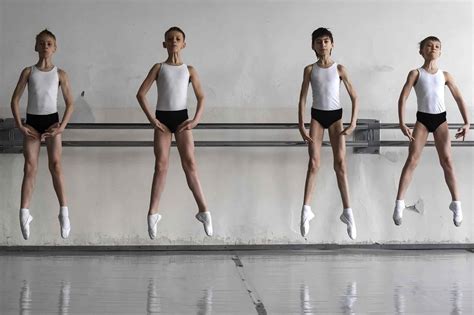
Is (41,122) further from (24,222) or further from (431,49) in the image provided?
(431,49)

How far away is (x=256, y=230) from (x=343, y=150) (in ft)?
4.52

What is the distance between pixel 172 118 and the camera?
668 cm

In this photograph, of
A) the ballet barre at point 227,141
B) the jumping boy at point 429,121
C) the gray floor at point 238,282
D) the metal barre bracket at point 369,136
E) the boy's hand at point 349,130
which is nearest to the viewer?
the gray floor at point 238,282

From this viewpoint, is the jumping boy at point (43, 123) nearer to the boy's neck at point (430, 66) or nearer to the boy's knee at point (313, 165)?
the boy's knee at point (313, 165)

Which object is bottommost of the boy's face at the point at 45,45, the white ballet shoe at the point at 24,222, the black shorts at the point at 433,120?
the white ballet shoe at the point at 24,222

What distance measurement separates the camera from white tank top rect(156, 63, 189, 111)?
6.70m

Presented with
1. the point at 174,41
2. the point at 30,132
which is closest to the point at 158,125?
the point at 174,41

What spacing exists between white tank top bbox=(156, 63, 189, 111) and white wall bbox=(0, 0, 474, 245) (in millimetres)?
1040

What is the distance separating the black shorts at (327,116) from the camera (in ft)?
22.4

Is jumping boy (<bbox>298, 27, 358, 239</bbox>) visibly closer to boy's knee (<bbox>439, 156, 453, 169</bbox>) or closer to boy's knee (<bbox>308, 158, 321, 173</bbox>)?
boy's knee (<bbox>308, 158, 321, 173</bbox>)

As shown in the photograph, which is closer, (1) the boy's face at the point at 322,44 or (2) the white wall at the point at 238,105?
(1) the boy's face at the point at 322,44

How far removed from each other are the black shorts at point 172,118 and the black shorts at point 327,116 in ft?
3.32

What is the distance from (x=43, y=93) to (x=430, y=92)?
116 inches

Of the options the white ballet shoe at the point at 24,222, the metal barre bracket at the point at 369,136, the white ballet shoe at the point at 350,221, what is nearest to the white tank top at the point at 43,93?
the white ballet shoe at the point at 24,222
